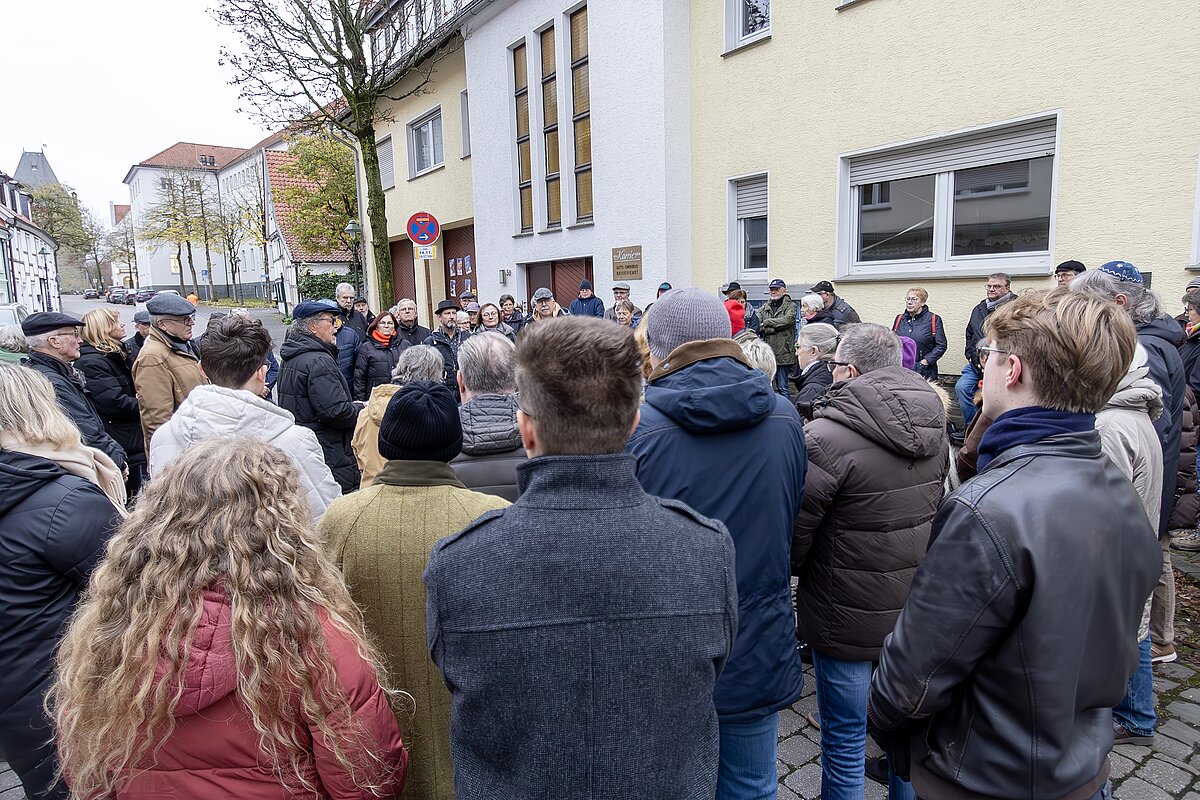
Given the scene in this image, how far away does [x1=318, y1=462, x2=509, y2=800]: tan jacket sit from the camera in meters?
2.00

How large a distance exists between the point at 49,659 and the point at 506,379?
5.86 feet

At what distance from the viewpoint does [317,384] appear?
5113 millimetres

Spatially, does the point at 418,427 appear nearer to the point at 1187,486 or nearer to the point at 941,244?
the point at 1187,486

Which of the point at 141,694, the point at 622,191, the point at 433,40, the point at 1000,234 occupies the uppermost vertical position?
the point at 433,40

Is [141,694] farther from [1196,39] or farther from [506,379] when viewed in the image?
[1196,39]

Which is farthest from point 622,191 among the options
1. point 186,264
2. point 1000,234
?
point 186,264

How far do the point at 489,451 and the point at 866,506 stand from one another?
4.60 feet

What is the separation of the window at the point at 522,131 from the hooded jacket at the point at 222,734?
14.4 m

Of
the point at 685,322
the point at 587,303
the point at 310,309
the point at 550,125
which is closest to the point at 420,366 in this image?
the point at 310,309

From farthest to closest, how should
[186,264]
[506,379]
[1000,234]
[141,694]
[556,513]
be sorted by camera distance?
[186,264] → [1000,234] → [506,379] → [141,694] → [556,513]

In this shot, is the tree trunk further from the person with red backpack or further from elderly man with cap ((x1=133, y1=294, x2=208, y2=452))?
the person with red backpack

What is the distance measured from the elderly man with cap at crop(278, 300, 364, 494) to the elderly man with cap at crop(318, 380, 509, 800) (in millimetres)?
3252

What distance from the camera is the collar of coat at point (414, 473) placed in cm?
204

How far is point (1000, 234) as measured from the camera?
798cm
